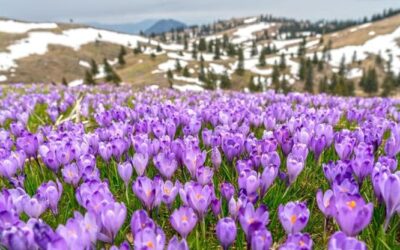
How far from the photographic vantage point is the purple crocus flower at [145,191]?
2663 millimetres

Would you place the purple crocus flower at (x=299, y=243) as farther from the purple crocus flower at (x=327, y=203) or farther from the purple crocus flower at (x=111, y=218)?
the purple crocus flower at (x=111, y=218)

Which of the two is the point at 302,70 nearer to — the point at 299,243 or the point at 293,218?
the point at 293,218

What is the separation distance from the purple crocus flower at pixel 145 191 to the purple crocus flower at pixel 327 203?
0.98 metres

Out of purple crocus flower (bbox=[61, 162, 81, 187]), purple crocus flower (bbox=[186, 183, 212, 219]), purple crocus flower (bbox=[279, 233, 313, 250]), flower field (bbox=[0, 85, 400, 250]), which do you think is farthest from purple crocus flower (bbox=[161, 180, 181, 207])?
purple crocus flower (bbox=[279, 233, 313, 250])

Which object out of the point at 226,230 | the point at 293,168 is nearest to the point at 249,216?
the point at 226,230

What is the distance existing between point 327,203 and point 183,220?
2.69 feet

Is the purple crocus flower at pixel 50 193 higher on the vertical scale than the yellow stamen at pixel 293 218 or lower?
lower

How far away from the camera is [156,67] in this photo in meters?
151

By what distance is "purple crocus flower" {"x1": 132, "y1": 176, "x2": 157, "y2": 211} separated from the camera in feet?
8.74

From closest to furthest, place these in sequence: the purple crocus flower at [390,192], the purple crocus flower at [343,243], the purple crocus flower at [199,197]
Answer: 1. the purple crocus flower at [343,243]
2. the purple crocus flower at [390,192]
3. the purple crocus flower at [199,197]

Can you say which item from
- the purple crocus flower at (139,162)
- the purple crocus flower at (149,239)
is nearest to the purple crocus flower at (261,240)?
the purple crocus flower at (149,239)

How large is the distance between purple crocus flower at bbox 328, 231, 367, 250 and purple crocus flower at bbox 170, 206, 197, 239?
0.80 metres

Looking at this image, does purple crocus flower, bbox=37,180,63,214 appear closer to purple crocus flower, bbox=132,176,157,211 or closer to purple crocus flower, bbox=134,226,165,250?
purple crocus flower, bbox=132,176,157,211

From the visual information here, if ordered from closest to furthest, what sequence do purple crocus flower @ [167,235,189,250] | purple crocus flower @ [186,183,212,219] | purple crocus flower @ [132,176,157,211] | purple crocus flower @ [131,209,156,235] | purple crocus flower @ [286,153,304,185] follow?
purple crocus flower @ [167,235,189,250], purple crocus flower @ [131,209,156,235], purple crocus flower @ [186,183,212,219], purple crocus flower @ [132,176,157,211], purple crocus flower @ [286,153,304,185]
